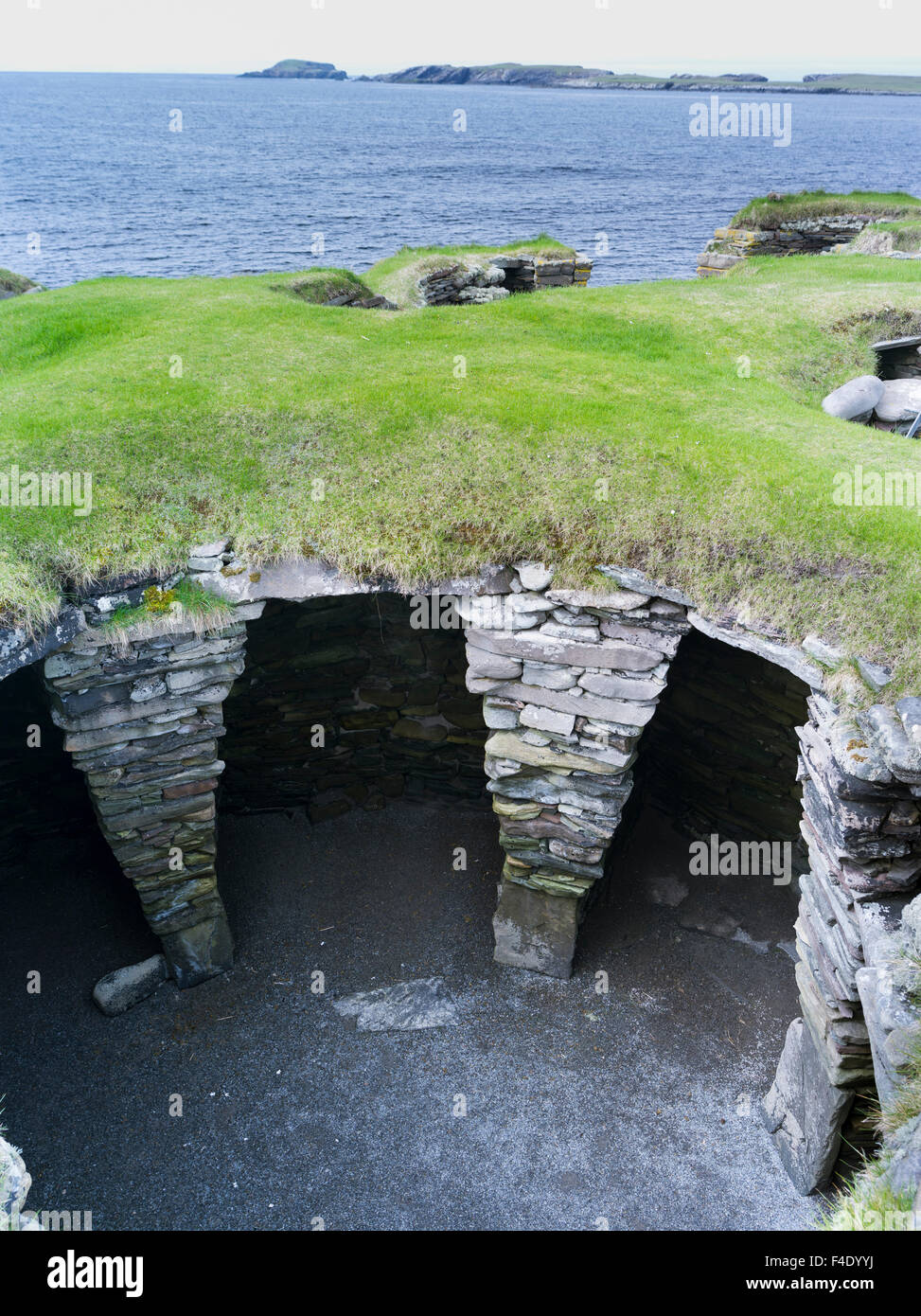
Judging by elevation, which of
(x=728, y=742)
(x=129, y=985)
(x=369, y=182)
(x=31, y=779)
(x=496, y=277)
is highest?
(x=369, y=182)

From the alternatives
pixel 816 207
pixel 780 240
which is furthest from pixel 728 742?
pixel 816 207

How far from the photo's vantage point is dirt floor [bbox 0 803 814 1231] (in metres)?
7.58

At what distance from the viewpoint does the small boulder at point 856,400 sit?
1039 cm

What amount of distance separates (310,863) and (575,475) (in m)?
6.01

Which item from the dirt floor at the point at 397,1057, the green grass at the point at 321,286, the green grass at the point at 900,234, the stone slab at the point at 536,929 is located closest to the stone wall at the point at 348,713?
A: the dirt floor at the point at 397,1057

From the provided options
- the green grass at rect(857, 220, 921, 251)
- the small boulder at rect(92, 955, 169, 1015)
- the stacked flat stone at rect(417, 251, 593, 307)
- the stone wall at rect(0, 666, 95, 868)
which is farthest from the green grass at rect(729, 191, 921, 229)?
the small boulder at rect(92, 955, 169, 1015)

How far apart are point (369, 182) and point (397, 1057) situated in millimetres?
80901

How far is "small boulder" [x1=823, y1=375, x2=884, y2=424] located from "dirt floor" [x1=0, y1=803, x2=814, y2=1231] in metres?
5.67

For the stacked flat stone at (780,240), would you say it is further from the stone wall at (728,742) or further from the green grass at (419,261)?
the stone wall at (728,742)

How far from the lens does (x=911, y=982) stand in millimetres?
5062

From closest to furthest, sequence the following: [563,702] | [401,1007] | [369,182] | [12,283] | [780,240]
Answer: [563,702]
[401,1007]
[12,283]
[780,240]
[369,182]

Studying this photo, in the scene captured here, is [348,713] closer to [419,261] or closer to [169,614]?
[169,614]

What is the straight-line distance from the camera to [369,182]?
75938mm
